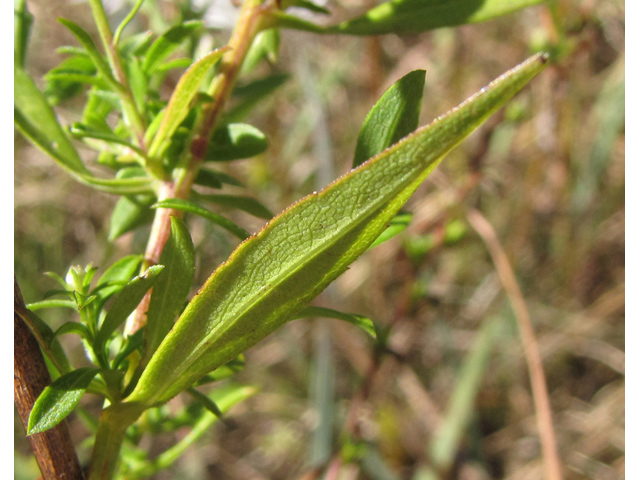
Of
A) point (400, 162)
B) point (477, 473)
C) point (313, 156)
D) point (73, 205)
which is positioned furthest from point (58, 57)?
point (400, 162)

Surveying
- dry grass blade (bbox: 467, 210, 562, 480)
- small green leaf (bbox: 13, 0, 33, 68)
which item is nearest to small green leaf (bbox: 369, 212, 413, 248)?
small green leaf (bbox: 13, 0, 33, 68)

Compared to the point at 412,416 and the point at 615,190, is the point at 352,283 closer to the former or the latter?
the point at 412,416

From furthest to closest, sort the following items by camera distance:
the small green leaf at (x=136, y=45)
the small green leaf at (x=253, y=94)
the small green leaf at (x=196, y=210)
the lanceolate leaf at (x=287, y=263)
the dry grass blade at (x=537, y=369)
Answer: the dry grass blade at (x=537, y=369), the small green leaf at (x=253, y=94), the small green leaf at (x=136, y=45), the small green leaf at (x=196, y=210), the lanceolate leaf at (x=287, y=263)

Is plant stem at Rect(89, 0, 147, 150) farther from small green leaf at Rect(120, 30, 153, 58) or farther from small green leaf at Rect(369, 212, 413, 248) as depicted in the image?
small green leaf at Rect(369, 212, 413, 248)

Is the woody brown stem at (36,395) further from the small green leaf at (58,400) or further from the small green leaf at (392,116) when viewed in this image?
the small green leaf at (392,116)

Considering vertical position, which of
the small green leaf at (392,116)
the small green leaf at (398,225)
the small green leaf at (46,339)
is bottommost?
the small green leaf at (46,339)

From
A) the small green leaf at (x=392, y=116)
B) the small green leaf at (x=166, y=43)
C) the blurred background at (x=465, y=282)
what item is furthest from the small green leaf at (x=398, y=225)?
the blurred background at (x=465, y=282)

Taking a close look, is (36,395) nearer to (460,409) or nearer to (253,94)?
(253,94)
